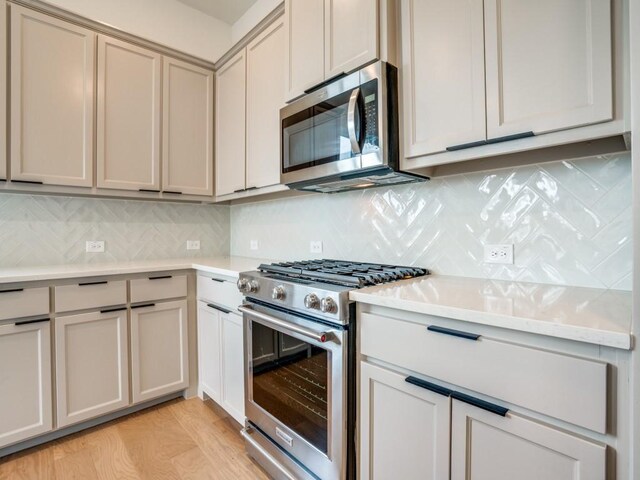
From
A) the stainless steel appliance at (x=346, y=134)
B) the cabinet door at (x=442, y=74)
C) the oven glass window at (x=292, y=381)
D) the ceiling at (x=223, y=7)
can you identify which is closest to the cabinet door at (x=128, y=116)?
the ceiling at (x=223, y=7)

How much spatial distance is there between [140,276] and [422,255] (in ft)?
5.83

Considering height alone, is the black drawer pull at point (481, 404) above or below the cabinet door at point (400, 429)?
above

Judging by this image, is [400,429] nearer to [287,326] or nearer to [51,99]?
[287,326]

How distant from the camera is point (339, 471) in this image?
1.27 m

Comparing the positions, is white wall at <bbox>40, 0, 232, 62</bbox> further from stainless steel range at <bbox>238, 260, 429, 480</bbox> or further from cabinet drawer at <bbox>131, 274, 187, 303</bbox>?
stainless steel range at <bbox>238, 260, 429, 480</bbox>

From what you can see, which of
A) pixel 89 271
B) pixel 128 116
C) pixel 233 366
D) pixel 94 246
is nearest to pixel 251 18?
pixel 128 116

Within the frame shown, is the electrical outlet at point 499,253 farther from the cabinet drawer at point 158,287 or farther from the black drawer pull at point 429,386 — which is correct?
the cabinet drawer at point 158,287

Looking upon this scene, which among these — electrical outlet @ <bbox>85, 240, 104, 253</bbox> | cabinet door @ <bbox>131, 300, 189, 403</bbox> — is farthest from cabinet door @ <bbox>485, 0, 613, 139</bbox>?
electrical outlet @ <bbox>85, 240, 104, 253</bbox>

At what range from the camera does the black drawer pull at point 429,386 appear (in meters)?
1.00

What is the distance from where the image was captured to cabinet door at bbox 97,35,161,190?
222 centimetres

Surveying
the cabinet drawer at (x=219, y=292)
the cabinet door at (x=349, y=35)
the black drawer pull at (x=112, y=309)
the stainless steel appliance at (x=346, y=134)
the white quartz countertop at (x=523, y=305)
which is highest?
the cabinet door at (x=349, y=35)

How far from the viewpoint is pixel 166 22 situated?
106 inches

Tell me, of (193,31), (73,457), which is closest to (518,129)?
(73,457)

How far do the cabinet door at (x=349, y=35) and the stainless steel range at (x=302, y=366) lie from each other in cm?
97
